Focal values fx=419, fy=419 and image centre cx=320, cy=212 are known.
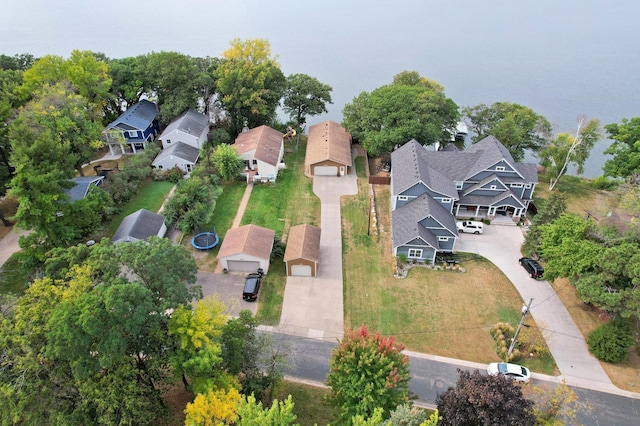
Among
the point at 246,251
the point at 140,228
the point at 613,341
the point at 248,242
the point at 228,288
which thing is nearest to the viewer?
the point at 613,341

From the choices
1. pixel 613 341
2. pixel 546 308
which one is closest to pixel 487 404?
pixel 613 341

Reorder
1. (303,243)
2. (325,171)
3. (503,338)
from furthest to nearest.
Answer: (325,171)
(303,243)
(503,338)

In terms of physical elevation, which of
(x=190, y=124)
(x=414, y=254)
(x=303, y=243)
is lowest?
(x=303, y=243)

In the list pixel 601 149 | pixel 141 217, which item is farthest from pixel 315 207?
pixel 601 149

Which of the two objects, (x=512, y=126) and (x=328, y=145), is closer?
(x=512, y=126)

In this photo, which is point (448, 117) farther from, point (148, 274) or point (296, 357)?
point (148, 274)

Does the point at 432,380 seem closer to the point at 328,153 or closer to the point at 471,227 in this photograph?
the point at 471,227
